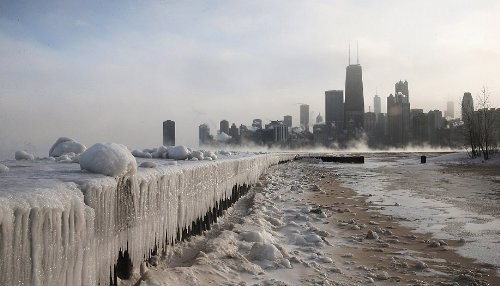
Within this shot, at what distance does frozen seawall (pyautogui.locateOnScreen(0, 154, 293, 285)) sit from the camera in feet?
6.21

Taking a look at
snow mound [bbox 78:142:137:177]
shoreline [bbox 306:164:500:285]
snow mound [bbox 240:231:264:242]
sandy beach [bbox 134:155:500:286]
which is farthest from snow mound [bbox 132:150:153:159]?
snow mound [bbox 78:142:137:177]

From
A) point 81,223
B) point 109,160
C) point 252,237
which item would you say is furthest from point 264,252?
point 81,223

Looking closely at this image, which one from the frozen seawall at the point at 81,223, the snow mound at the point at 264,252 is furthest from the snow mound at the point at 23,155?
the snow mound at the point at 264,252

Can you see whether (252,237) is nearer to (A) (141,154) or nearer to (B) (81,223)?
(B) (81,223)

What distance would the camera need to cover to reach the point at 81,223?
2.41 meters

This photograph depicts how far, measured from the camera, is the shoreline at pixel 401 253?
4.41 metres

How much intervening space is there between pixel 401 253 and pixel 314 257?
1331 millimetres

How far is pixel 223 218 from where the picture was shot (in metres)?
7.64

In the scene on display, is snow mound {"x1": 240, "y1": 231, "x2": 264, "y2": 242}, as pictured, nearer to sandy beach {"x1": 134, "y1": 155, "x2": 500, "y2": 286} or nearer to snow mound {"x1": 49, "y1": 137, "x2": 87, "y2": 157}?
sandy beach {"x1": 134, "y1": 155, "x2": 500, "y2": 286}

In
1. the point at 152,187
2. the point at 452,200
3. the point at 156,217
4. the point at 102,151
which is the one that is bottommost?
the point at 452,200

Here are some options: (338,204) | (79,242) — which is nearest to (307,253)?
(79,242)

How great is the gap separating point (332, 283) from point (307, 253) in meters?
1.13

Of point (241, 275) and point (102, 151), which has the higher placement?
point (102, 151)

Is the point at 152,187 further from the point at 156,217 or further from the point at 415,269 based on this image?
the point at 415,269
